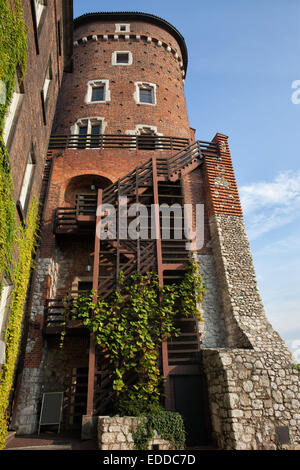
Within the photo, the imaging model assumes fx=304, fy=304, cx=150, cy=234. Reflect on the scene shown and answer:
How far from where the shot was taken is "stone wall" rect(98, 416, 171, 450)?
661 cm

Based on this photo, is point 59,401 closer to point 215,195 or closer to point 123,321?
point 123,321

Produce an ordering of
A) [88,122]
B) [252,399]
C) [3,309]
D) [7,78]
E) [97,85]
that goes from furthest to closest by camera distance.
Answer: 1. [97,85]
2. [88,122]
3. [252,399]
4. [3,309]
5. [7,78]

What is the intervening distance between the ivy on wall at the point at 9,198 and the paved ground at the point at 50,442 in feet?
2.37

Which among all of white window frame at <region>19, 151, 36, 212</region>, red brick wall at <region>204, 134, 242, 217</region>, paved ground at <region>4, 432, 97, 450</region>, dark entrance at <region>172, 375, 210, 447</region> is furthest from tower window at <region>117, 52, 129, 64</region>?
paved ground at <region>4, 432, 97, 450</region>

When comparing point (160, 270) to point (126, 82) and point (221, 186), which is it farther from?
point (126, 82)

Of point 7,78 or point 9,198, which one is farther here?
point 9,198

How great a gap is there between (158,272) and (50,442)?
5.43 m

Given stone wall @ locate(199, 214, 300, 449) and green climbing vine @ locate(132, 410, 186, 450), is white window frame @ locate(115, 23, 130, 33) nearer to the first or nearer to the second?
stone wall @ locate(199, 214, 300, 449)

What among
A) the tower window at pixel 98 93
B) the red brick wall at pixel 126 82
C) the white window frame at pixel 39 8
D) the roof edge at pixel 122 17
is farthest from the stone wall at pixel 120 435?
the roof edge at pixel 122 17

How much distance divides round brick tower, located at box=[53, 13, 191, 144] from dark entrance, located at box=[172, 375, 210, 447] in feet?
41.4

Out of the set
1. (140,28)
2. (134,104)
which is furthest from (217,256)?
(140,28)

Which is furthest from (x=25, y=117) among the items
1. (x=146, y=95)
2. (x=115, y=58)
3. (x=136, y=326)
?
(x=115, y=58)

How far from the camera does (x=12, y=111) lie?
6723mm
